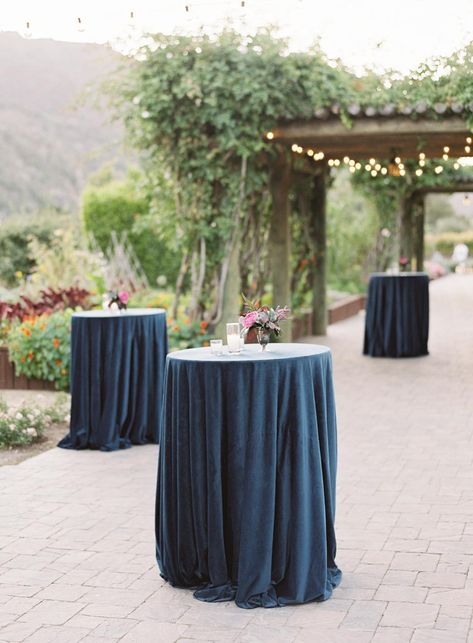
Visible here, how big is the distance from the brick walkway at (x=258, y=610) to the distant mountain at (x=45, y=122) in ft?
120

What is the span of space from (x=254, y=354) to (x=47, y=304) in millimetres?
6425

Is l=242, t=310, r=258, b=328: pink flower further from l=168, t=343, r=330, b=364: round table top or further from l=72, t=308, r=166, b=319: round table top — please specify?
l=72, t=308, r=166, b=319: round table top

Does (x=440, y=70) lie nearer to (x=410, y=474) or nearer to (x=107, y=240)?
(x=410, y=474)

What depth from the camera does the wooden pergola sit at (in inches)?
377

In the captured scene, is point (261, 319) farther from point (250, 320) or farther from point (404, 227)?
point (404, 227)

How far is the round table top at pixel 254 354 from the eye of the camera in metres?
3.83

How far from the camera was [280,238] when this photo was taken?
11.7 m

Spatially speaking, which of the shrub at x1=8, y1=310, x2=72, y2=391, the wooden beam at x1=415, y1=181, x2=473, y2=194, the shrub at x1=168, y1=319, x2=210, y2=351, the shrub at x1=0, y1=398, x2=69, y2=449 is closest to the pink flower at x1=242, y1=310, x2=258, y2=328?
the shrub at x1=0, y1=398, x2=69, y2=449

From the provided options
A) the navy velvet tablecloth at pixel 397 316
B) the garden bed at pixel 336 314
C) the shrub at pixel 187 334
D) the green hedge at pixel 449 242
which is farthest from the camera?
the green hedge at pixel 449 242

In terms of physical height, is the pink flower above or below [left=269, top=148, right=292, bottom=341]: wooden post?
below

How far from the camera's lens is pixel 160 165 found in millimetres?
10047

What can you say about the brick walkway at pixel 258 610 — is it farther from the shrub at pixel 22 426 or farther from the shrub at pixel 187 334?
the shrub at pixel 187 334

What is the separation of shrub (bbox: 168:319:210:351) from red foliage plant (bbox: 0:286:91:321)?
3.37 feet

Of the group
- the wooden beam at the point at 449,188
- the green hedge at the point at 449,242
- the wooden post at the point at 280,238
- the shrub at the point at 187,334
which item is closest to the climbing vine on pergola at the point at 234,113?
the shrub at the point at 187,334
